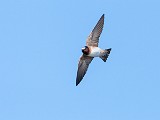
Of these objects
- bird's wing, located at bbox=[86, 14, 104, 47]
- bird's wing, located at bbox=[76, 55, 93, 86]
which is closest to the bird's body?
bird's wing, located at bbox=[86, 14, 104, 47]

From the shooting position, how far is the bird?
850 inches

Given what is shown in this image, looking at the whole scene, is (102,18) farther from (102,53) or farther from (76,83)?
(76,83)

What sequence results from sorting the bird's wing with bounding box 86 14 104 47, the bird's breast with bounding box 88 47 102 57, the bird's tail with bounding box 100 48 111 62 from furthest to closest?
1. the bird's wing with bounding box 86 14 104 47
2. the bird's tail with bounding box 100 48 111 62
3. the bird's breast with bounding box 88 47 102 57

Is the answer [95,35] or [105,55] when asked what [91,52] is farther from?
[95,35]

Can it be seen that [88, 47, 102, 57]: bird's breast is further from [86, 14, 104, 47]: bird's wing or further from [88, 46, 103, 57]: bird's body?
[86, 14, 104, 47]: bird's wing

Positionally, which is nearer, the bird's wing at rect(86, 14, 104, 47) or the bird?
the bird

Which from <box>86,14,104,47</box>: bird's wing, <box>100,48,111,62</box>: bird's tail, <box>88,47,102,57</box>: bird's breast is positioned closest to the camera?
<box>88,47,102,57</box>: bird's breast

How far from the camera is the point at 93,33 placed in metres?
21.9

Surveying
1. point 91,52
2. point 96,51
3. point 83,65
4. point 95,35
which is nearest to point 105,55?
point 96,51

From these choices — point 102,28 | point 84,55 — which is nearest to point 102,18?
point 102,28

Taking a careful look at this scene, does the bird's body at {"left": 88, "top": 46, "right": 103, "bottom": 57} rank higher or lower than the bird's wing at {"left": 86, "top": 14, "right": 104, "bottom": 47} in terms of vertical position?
lower

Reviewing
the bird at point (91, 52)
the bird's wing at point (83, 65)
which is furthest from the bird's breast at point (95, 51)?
the bird's wing at point (83, 65)

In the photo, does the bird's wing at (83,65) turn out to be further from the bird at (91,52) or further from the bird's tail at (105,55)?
the bird's tail at (105,55)

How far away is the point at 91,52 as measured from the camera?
70.5 ft
